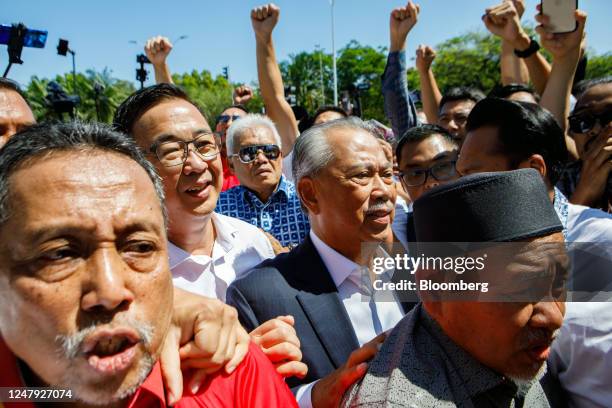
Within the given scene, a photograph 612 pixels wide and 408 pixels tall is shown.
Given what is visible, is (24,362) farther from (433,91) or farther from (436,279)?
(433,91)

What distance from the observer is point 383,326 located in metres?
2.24

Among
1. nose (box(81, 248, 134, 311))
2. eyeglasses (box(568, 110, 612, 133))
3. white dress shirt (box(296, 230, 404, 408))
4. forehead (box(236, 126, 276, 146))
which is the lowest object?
white dress shirt (box(296, 230, 404, 408))

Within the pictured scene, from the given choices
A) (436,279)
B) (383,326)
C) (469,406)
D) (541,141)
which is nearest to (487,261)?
(436,279)

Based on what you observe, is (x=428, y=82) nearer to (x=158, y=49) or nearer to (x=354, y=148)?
(x=158, y=49)

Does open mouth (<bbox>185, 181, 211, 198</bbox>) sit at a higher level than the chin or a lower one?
higher

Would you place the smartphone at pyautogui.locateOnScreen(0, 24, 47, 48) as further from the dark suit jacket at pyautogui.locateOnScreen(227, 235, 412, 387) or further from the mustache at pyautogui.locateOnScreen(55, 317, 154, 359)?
the mustache at pyautogui.locateOnScreen(55, 317, 154, 359)

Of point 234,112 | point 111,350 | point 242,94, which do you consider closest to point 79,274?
point 111,350

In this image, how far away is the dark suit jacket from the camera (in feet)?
6.56

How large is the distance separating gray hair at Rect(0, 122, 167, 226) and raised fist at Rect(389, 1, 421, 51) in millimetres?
3678

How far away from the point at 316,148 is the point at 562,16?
8.07ft

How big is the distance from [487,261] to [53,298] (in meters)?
1.17

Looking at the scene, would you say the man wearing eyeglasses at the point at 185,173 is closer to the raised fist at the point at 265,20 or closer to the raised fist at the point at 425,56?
the raised fist at the point at 265,20

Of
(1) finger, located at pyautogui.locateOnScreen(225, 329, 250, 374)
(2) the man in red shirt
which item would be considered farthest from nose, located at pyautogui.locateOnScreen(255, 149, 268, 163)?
(2) the man in red shirt

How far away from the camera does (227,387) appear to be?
1.44 metres
